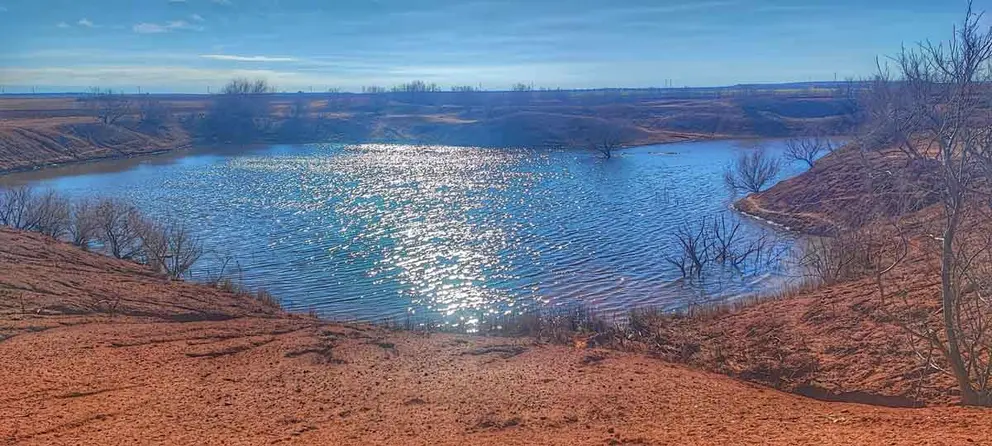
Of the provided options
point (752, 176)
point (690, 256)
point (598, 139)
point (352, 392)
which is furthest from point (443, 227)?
point (598, 139)

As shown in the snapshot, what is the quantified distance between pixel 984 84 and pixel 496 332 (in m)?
10.7

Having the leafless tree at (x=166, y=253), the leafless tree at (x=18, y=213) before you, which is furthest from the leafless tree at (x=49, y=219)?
the leafless tree at (x=166, y=253)

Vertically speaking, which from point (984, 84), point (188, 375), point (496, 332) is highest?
point (984, 84)

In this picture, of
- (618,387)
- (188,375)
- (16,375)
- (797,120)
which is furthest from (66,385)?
(797,120)

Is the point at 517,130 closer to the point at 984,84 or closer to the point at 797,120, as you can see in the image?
the point at 797,120

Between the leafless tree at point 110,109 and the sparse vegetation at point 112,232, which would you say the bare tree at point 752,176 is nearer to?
the sparse vegetation at point 112,232

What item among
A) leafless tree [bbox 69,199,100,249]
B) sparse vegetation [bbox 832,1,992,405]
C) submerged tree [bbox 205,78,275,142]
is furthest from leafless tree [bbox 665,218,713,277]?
submerged tree [bbox 205,78,275,142]

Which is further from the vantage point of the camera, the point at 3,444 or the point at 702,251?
the point at 702,251

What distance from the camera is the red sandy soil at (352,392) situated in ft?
28.3

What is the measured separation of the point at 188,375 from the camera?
11203mm

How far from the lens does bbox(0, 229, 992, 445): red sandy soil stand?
863 cm

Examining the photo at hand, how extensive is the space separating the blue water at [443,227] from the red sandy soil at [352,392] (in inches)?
221

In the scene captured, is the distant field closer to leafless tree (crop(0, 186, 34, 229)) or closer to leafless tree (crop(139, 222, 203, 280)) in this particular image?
leafless tree (crop(0, 186, 34, 229))

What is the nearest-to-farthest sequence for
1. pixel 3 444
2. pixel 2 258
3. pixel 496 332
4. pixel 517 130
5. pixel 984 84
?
1. pixel 3 444
2. pixel 984 84
3. pixel 496 332
4. pixel 2 258
5. pixel 517 130
